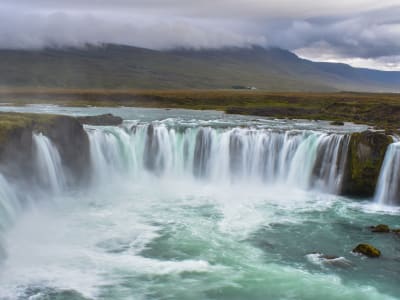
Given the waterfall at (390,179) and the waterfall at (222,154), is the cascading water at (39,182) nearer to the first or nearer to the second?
the waterfall at (222,154)

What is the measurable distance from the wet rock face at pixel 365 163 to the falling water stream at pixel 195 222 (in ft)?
2.45

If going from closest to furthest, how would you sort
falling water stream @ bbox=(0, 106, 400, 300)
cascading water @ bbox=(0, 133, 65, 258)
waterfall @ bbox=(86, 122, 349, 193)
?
falling water stream @ bbox=(0, 106, 400, 300) < cascading water @ bbox=(0, 133, 65, 258) < waterfall @ bbox=(86, 122, 349, 193)

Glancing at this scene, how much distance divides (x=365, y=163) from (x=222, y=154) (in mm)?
10456

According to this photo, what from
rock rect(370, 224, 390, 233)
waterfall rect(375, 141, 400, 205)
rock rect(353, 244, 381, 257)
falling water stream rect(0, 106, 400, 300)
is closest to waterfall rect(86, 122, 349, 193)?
falling water stream rect(0, 106, 400, 300)

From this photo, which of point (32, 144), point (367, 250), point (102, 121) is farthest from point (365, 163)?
point (102, 121)

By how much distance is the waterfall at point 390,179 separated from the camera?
29.2 metres

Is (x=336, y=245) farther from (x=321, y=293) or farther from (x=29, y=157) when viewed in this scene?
(x=29, y=157)

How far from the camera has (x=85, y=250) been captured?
20.5 metres

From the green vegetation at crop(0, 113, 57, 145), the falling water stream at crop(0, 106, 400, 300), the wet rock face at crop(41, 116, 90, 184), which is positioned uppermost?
the green vegetation at crop(0, 113, 57, 145)

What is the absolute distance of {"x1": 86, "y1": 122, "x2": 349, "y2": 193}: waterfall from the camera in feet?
108

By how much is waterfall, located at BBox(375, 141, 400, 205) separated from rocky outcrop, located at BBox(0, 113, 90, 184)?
19460mm

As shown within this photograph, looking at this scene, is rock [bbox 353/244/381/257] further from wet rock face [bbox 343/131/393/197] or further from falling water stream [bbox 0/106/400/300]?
wet rock face [bbox 343/131/393/197]

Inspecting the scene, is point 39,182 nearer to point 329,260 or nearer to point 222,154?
point 222,154

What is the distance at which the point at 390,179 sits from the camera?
2962 cm
